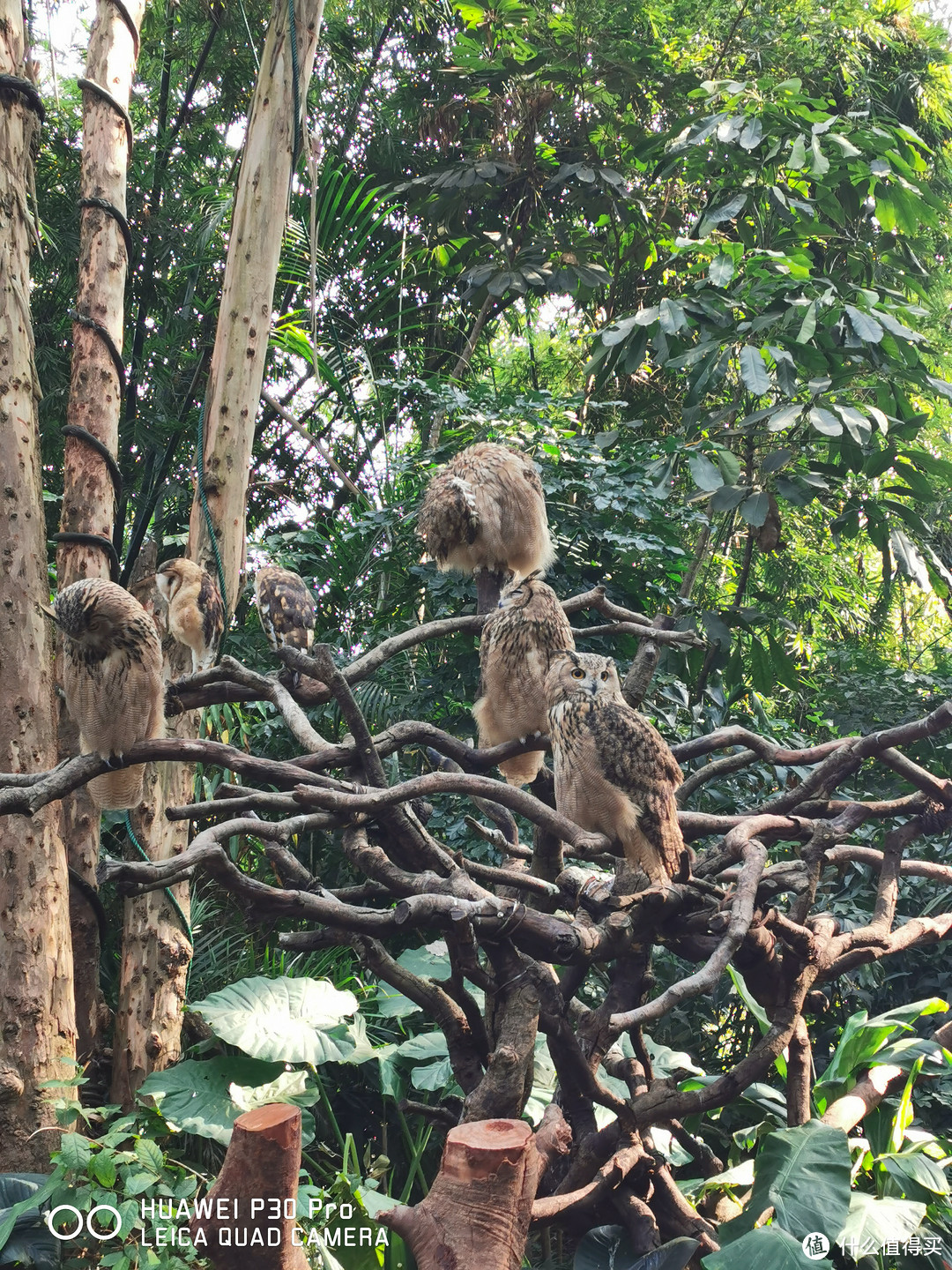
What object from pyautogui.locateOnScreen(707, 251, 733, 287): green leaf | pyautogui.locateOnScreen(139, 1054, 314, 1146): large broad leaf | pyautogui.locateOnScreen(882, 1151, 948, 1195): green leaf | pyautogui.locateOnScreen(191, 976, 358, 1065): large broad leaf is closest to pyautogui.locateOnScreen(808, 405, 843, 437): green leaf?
pyautogui.locateOnScreen(707, 251, 733, 287): green leaf

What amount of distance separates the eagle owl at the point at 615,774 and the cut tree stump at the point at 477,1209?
2.95 ft

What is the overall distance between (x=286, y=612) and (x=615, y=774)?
193cm

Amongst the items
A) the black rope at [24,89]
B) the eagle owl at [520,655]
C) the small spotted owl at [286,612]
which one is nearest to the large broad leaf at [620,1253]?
the eagle owl at [520,655]

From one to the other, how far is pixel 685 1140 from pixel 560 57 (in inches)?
247

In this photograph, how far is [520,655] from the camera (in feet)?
10.3

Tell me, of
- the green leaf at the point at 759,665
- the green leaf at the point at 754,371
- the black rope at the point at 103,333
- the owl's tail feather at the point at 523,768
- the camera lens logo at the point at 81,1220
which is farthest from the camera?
the green leaf at the point at 759,665

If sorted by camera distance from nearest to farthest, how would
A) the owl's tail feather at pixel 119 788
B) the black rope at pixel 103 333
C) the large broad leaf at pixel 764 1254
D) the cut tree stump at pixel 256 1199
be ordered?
1. the cut tree stump at pixel 256 1199
2. the large broad leaf at pixel 764 1254
3. the owl's tail feather at pixel 119 788
4. the black rope at pixel 103 333

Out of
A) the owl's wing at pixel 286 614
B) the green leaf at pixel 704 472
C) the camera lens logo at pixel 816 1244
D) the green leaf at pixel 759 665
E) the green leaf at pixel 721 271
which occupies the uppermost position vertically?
the green leaf at pixel 721 271

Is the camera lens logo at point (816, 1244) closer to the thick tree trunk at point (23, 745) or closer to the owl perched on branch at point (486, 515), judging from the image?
the owl perched on branch at point (486, 515)

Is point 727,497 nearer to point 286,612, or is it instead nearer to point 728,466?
point 728,466

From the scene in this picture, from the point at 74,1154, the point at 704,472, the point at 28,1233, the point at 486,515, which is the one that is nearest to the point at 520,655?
the point at 486,515

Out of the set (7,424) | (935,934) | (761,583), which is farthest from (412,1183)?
(761,583)

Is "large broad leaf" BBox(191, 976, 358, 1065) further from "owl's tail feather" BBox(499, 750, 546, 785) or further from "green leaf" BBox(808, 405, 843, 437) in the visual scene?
"green leaf" BBox(808, 405, 843, 437)

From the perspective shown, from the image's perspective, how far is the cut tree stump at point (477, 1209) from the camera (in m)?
1.81
